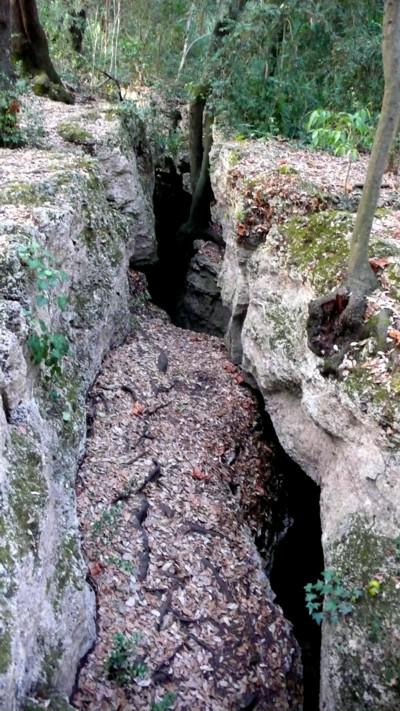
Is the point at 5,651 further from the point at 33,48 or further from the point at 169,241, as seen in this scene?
the point at 169,241

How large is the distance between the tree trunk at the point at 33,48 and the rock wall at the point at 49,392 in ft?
12.4

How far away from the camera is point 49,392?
5.55 m

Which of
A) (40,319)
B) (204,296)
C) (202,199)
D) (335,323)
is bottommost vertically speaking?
(204,296)

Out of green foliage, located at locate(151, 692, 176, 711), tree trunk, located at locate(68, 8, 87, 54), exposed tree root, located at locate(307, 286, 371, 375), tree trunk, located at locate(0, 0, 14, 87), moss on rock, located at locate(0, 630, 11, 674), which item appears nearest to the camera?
moss on rock, located at locate(0, 630, 11, 674)

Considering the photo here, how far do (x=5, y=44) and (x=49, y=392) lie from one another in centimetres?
744

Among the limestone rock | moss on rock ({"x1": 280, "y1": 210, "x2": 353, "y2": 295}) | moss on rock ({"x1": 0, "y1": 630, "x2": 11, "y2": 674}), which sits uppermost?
moss on rock ({"x1": 280, "y1": 210, "x2": 353, "y2": 295})

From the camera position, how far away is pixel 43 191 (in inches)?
266

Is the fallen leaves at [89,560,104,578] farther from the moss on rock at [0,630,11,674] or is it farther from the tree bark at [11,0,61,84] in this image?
the tree bark at [11,0,61,84]

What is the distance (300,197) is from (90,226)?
9.63 ft

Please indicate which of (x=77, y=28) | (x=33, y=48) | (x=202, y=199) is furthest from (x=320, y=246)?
(x=77, y=28)

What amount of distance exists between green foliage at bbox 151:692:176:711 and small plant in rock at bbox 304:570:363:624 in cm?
135

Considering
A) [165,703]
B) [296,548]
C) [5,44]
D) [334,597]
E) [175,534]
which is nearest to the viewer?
[165,703]

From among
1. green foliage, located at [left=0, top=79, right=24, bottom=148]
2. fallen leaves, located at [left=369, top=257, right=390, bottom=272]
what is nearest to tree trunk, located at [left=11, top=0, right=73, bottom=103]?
green foliage, located at [left=0, top=79, right=24, bottom=148]

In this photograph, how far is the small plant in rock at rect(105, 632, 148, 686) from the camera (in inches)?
180
